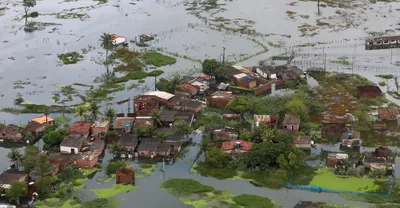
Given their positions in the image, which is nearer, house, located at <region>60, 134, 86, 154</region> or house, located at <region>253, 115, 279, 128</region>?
house, located at <region>60, 134, 86, 154</region>

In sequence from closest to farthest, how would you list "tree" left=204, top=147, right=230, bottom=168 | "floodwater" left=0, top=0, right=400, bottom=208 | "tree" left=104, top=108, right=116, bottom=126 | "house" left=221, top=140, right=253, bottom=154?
"tree" left=204, top=147, right=230, bottom=168
"floodwater" left=0, top=0, right=400, bottom=208
"house" left=221, top=140, right=253, bottom=154
"tree" left=104, top=108, right=116, bottom=126

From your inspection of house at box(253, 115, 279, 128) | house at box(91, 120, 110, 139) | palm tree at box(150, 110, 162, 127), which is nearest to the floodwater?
palm tree at box(150, 110, 162, 127)

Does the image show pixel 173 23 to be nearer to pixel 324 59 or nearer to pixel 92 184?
pixel 324 59

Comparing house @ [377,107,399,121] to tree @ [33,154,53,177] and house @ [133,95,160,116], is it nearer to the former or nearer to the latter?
house @ [133,95,160,116]

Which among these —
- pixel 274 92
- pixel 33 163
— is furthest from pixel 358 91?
pixel 33 163

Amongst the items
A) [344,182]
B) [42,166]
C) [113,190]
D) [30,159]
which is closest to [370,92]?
[344,182]

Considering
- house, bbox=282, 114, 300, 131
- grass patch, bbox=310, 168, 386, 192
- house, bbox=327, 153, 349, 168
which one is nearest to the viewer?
grass patch, bbox=310, 168, 386, 192

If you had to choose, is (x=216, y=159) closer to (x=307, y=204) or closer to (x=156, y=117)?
(x=307, y=204)

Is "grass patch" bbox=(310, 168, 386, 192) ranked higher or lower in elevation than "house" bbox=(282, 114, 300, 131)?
lower
